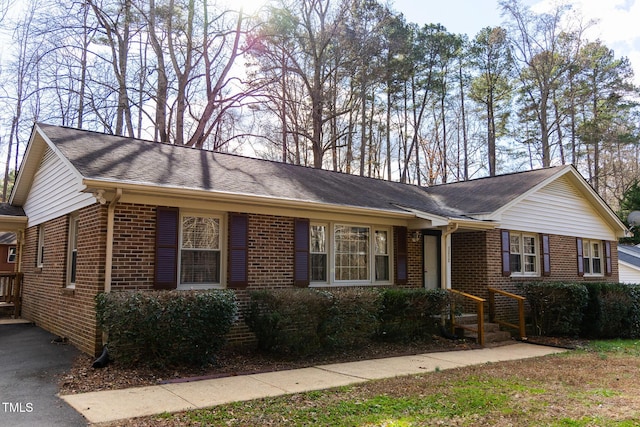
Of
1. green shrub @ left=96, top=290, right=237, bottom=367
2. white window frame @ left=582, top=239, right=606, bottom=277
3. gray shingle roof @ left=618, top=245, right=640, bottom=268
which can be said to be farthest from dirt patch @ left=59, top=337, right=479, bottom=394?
gray shingle roof @ left=618, top=245, right=640, bottom=268

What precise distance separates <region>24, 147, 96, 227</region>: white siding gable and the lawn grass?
4798 millimetres

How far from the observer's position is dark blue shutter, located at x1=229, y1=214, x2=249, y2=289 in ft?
28.9

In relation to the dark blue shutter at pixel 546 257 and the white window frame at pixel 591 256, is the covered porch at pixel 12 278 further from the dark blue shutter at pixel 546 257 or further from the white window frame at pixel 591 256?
the white window frame at pixel 591 256

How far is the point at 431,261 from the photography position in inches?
496

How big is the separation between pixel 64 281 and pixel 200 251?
9.80ft

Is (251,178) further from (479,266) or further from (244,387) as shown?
(479,266)

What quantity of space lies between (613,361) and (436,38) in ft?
77.2

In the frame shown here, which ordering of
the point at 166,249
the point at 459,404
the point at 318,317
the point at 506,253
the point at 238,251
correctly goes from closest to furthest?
the point at 459,404 → the point at 166,249 → the point at 318,317 → the point at 238,251 → the point at 506,253

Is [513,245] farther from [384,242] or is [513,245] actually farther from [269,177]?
[269,177]

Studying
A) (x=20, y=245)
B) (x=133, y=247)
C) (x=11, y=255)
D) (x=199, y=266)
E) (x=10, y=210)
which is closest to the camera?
(x=133, y=247)

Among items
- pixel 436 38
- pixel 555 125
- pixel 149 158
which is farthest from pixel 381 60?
pixel 149 158

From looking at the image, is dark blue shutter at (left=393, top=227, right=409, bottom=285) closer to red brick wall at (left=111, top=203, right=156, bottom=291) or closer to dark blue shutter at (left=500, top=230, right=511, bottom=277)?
dark blue shutter at (left=500, top=230, right=511, bottom=277)

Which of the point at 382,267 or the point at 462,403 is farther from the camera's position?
the point at 382,267

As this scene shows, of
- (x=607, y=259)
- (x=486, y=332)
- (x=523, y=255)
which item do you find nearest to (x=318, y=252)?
(x=486, y=332)
